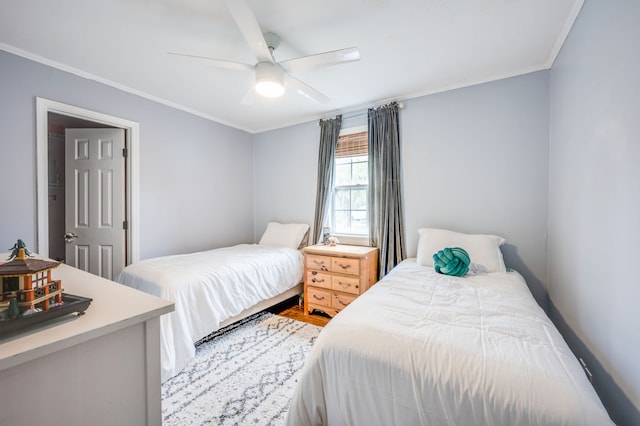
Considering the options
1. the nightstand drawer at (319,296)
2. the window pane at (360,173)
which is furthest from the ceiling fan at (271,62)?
the nightstand drawer at (319,296)

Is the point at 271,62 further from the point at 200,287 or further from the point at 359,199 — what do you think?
the point at 359,199

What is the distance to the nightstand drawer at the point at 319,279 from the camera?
2.86m

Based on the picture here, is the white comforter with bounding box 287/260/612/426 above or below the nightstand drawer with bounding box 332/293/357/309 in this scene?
above

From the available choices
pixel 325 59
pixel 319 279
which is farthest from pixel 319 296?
pixel 325 59

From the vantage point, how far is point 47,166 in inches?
93.0

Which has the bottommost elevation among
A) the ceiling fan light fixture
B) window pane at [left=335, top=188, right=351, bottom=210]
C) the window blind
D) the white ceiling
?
window pane at [left=335, top=188, right=351, bottom=210]

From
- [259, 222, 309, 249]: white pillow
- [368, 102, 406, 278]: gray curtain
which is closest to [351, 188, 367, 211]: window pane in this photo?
[368, 102, 406, 278]: gray curtain

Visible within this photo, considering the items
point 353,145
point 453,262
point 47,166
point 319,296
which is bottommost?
point 319,296

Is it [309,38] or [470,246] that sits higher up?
[309,38]

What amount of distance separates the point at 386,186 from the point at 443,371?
7.23 feet

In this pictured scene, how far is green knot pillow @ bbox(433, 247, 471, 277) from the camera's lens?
2080 mm

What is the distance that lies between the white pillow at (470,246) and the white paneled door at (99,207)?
3.26 meters

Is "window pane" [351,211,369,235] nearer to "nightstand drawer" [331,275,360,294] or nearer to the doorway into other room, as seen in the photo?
A: "nightstand drawer" [331,275,360,294]

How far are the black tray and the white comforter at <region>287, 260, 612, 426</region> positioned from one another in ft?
3.12
